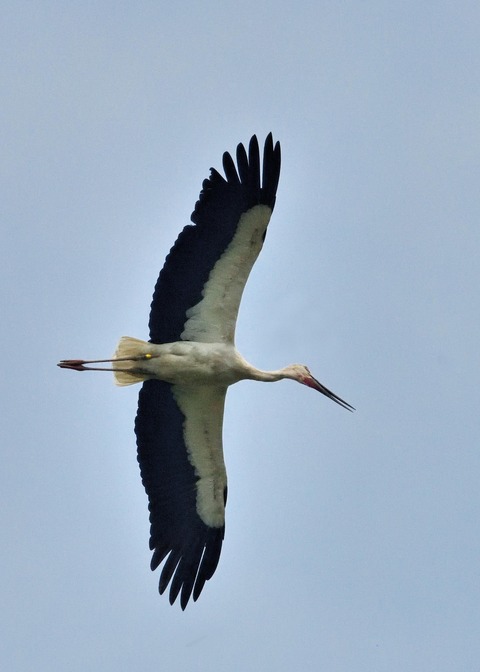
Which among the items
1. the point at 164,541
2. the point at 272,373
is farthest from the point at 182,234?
the point at 164,541

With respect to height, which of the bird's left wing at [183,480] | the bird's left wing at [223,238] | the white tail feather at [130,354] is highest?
the bird's left wing at [223,238]

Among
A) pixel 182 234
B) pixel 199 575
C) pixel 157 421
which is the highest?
pixel 182 234

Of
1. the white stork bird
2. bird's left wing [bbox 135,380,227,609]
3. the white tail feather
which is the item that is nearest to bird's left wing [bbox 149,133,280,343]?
the white stork bird

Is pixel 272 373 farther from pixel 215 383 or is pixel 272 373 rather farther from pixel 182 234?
pixel 182 234

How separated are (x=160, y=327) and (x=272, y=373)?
5.28 feet

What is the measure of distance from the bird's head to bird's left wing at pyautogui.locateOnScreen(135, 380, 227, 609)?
4.02 ft

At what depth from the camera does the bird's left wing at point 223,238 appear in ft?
69.7

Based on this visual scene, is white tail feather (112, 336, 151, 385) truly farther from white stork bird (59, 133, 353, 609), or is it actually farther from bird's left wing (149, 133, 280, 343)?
bird's left wing (149, 133, 280, 343)

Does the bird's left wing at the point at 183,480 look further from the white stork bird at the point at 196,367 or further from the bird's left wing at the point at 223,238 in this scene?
the bird's left wing at the point at 223,238

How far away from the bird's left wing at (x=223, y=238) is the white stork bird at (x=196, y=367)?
0.01 m

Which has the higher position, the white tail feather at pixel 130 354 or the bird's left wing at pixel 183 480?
the white tail feather at pixel 130 354

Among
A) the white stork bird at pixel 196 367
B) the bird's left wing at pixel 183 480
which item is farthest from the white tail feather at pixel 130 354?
the bird's left wing at pixel 183 480

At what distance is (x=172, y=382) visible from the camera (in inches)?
861

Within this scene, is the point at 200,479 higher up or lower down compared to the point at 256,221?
lower down
